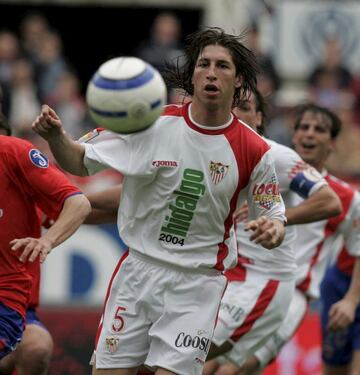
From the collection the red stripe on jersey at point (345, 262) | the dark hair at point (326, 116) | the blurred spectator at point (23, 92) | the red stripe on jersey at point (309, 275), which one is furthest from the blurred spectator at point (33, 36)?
the red stripe on jersey at point (309, 275)

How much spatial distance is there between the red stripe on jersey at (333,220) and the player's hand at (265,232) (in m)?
2.82

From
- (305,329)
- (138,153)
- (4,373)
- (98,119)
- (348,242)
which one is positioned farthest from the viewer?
(305,329)

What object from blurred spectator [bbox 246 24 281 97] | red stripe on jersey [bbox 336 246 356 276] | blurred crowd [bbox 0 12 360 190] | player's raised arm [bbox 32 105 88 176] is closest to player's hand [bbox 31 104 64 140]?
player's raised arm [bbox 32 105 88 176]

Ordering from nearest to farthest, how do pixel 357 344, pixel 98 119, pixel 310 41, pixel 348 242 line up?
pixel 98 119 → pixel 348 242 → pixel 357 344 → pixel 310 41

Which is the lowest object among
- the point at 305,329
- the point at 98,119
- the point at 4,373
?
the point at 305,329

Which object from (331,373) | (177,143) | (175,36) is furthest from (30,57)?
(177,143)

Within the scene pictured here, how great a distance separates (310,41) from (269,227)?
10.1 metres

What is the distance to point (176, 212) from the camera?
7621 millimetres

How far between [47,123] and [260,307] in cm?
279

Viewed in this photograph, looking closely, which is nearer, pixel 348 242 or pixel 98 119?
pixel 98 119

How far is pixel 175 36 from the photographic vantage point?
1738 centimetres

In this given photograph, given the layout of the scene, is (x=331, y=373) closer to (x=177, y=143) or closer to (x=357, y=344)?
(x=357, y=344)

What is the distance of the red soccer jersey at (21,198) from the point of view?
765 centimetres

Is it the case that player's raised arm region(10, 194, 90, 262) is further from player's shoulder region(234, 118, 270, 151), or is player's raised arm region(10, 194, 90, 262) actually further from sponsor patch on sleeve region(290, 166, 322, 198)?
sponsor patch on sleeve region(290, 166, 322, 198)
